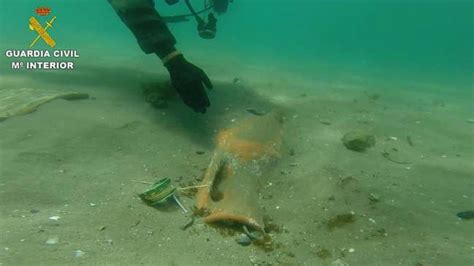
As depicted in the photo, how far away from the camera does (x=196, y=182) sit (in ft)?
16.6

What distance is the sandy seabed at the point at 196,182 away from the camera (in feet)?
12.3

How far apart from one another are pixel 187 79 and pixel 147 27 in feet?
3.47

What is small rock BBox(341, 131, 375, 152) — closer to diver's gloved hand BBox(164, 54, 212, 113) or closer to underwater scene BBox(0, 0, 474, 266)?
underwater scene BBox(0, 0, 474, 266)

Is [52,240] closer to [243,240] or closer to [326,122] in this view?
[243,240]

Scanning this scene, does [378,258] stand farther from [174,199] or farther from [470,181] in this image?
[470,181]

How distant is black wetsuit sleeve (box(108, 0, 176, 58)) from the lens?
5664 mm

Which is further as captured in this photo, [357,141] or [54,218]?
[357,141]

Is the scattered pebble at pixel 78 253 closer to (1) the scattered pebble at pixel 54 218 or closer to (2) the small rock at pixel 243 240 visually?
(1) the scattered pebble at pixel 54 218

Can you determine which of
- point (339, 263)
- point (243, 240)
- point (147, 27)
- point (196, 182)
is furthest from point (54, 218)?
point (147, 27)

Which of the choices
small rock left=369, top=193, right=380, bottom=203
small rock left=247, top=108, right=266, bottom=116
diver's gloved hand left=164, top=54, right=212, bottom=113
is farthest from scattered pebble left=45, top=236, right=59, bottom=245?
small rock left=247, top=108, right=266, bottom=116

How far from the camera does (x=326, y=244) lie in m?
4.18

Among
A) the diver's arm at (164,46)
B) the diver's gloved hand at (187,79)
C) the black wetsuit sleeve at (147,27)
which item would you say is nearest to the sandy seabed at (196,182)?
the diver's gloved hand at (187,79)

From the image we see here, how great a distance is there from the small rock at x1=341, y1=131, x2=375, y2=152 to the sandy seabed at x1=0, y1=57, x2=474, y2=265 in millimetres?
127

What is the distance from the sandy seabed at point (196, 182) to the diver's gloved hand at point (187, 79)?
29.8 inches
